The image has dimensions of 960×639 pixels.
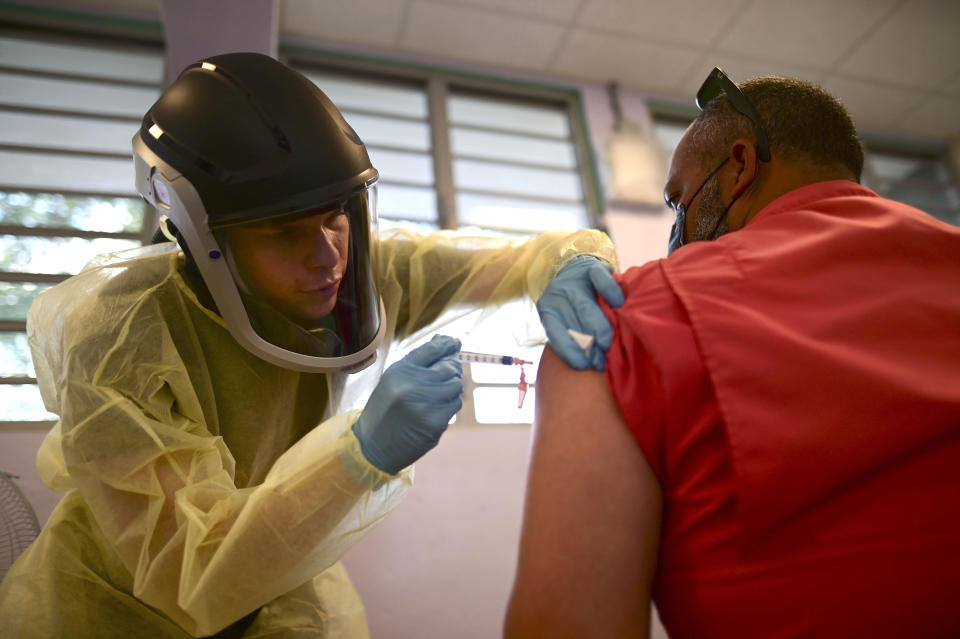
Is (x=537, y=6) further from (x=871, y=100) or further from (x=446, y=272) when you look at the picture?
(x=871, y=100)

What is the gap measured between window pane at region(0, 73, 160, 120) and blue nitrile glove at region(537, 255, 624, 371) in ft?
7.76

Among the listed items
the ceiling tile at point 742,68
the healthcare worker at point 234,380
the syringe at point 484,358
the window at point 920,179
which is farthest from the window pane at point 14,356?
the window at point 920,179

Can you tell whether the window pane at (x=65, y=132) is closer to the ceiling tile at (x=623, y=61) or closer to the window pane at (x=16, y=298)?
the window pane at (x=16, y=298)

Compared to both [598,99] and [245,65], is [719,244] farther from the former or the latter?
[598,99]

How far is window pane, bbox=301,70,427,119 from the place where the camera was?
9.54ft

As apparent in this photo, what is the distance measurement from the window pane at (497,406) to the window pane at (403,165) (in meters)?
1.12

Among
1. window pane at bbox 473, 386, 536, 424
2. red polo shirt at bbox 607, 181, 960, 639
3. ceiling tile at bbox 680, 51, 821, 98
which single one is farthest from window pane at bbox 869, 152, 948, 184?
red polo shirt at bbox 607, 181, 960, 639

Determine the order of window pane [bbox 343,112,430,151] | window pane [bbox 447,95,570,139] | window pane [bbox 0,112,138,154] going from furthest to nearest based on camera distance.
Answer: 1. window pane [bbox 447,95,570,139]
2. window pane [bbox 343,112,430,151]
3. window pane [bbox 0,112,138,154]

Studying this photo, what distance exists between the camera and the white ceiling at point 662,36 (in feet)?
9.01

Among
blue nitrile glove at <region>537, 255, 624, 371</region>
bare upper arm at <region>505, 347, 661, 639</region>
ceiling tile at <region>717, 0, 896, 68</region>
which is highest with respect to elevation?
ceiling tile at <region>717, 0, 896, 68</region>

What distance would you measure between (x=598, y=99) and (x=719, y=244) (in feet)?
9.26

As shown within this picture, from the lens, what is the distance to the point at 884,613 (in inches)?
21.4

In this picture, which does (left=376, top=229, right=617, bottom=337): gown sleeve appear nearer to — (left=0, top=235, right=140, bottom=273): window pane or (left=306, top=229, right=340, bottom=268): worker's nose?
(left=306, top=229, right=340, bottom=268): worker's nose

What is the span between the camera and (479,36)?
2.91m
